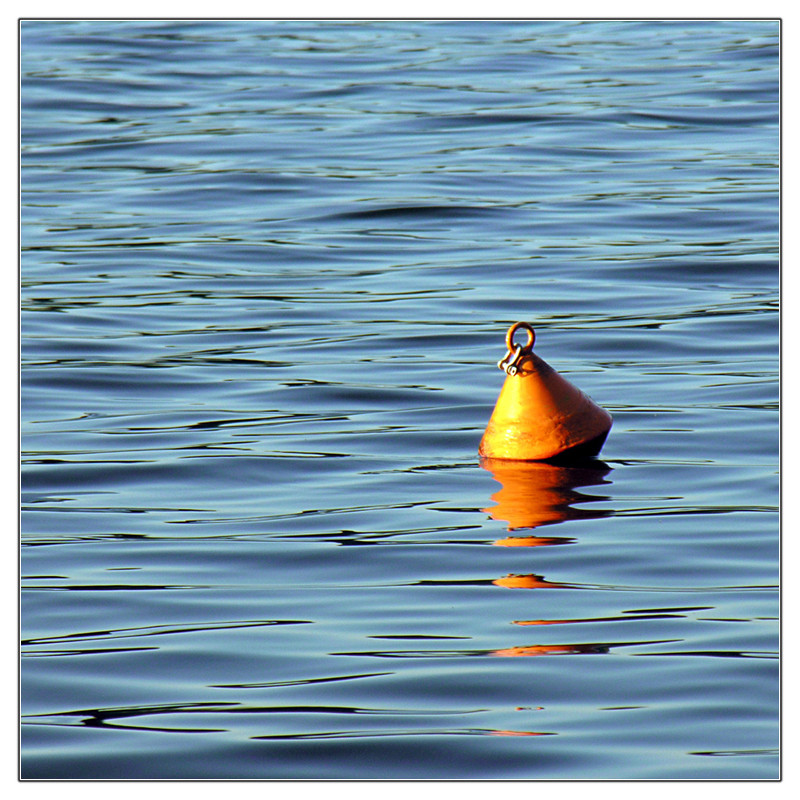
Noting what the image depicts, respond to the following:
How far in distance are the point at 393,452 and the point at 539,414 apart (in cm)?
74

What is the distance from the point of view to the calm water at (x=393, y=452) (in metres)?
3.82

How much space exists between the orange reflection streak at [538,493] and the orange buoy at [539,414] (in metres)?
0.07

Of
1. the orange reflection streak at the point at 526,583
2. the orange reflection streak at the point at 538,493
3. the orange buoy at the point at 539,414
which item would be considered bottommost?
the orange reflection streak at the point at 526,583

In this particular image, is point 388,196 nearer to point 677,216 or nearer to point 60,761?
point 677,216

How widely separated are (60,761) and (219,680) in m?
0.56

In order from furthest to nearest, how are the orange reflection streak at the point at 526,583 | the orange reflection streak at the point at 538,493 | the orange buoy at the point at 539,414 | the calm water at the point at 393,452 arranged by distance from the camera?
the orange buoy at the point at 539,414
the orange reflection streak at the point at 538,493
the orange reflection streak at the point at 526,583
the calm water at the point at 393,452

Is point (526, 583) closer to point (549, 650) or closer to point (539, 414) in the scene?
point (549, 650)

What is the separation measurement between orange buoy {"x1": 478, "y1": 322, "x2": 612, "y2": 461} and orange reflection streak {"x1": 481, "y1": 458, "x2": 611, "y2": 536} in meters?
0.07

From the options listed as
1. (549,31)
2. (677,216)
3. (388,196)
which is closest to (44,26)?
(549,31)

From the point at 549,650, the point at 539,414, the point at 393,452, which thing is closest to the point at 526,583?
the point at 549,650

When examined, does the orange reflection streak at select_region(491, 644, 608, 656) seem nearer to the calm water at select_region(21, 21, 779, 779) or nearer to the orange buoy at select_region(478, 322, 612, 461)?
the calm water at select_region(21, 21, 779, 779)

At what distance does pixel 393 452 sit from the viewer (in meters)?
6.26

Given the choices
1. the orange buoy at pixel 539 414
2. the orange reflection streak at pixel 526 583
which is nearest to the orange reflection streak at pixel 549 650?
the orange reflection streak at pixel 526 583

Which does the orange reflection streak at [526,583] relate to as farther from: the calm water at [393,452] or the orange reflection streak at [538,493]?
the orange reflection streak at [538,493]
